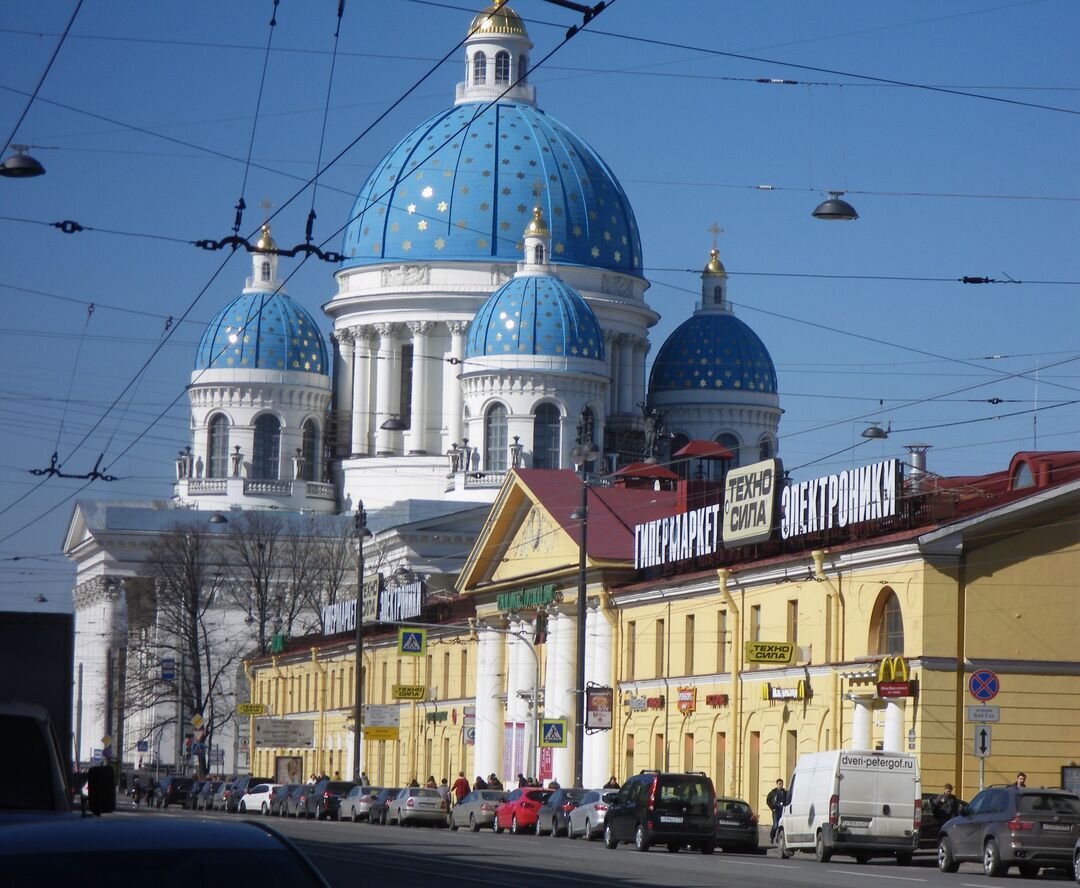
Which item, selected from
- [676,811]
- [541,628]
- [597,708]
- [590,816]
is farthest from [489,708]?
[676,811]

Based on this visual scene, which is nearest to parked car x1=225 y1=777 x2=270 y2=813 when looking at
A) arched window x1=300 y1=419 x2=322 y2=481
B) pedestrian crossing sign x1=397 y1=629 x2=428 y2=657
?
pedestrian crossing sign x1=397 y1=629 x2=428 y2=657

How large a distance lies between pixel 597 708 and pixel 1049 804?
76.9 ft

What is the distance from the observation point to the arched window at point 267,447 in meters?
121

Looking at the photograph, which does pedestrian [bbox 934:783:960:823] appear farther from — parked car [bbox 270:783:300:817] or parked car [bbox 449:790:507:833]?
parked car [bbox 270:783:300:817]

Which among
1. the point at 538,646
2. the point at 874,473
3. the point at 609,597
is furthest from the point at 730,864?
the point at 538,646

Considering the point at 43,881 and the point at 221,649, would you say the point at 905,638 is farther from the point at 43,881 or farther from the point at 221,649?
the point at 221,649

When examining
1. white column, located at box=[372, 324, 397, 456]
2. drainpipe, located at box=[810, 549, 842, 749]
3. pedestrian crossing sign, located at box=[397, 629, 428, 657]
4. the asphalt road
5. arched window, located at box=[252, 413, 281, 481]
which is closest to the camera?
the asphalt road

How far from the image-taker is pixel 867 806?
33688 mm

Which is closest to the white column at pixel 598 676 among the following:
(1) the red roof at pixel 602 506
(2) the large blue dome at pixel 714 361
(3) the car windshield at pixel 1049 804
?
(1) the red roof at pixel 602 506

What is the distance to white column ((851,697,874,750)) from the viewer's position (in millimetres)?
42344

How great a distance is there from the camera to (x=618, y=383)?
4779 inches

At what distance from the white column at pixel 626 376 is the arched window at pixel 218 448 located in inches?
845

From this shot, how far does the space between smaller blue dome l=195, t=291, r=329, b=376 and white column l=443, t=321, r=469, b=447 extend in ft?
29.6

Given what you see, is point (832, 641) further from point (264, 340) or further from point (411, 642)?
point (264, 340)
